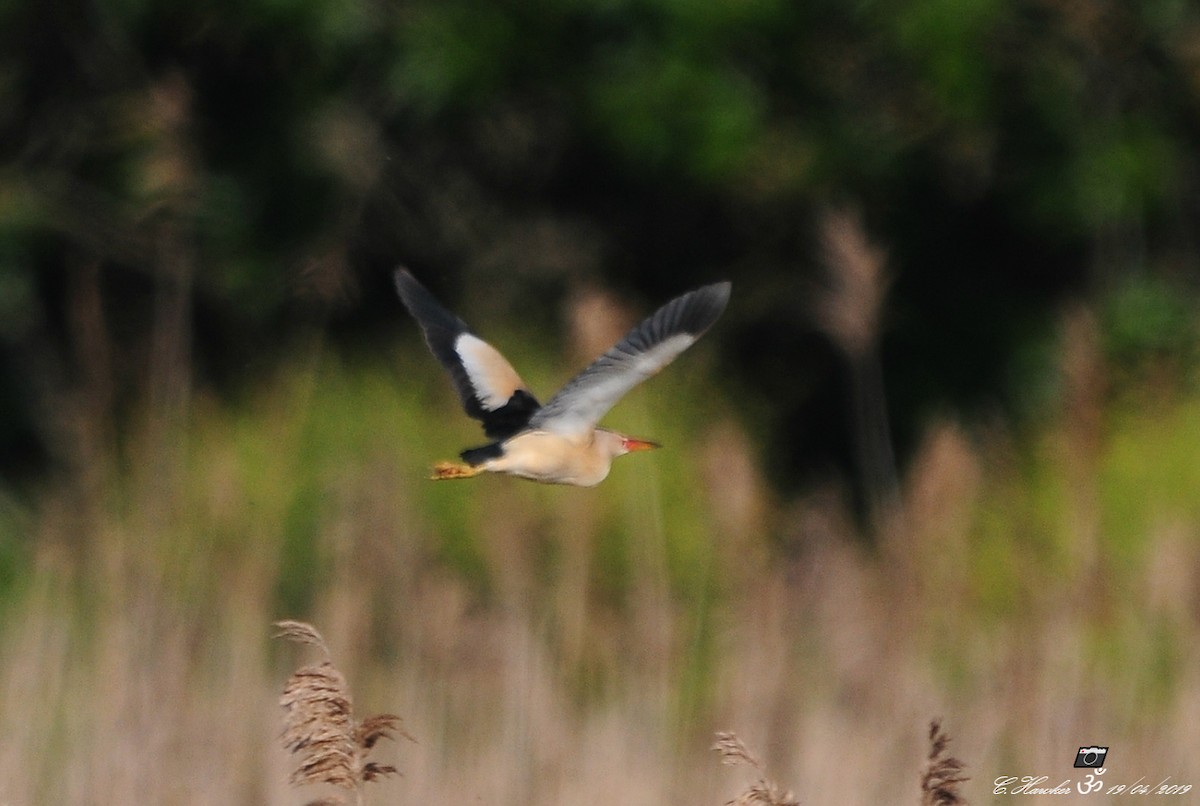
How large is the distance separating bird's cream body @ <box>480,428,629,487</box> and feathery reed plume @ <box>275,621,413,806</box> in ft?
3.64

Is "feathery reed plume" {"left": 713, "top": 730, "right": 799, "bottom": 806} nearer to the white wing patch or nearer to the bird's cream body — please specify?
the bird's cream body

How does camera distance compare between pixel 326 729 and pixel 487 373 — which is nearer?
pixel 326 729

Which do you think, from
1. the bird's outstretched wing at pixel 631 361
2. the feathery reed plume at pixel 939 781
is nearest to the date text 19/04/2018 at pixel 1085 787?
the bird's outstretched wing at pixel 631 361

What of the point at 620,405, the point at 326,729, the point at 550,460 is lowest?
the point at 326,729

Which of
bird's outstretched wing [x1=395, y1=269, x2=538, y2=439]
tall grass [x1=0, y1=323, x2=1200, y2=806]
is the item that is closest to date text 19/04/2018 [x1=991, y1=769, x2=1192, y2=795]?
tall grass [x1=0, y1=323, x2=1200, y2=806]

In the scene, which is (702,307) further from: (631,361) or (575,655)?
(575,655)

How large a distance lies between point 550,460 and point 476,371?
0.66 meters

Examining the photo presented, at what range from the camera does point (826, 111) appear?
284 inches

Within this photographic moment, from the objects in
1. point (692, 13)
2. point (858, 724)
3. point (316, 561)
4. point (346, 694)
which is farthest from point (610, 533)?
point (346, 694)

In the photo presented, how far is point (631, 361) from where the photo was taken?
3486 millimetres

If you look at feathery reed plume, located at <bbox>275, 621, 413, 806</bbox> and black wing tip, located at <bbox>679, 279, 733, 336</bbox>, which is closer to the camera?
feathery reed plume, located at <bbox>275, 621, 413, 806</bbox>

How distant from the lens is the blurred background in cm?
389

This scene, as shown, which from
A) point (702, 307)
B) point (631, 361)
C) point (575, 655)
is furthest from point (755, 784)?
point (575, 655)

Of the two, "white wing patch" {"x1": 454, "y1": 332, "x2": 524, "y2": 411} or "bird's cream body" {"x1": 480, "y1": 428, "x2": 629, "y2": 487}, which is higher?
"white wing patch" {"x1": 454, "y1": 332, "x2": 524, "y2": 411}
